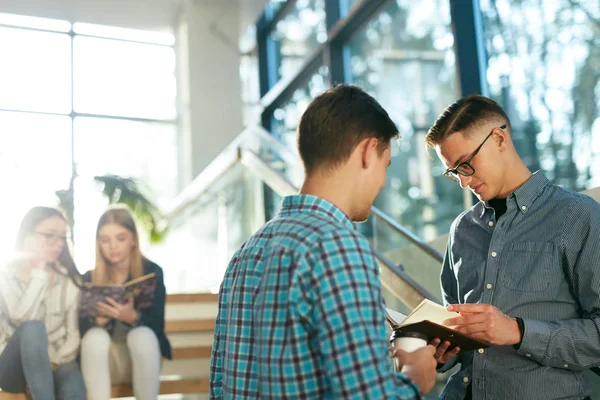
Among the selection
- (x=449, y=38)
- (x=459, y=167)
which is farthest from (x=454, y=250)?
(x=449, y=38)

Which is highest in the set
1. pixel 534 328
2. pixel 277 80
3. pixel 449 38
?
pixel 277 80

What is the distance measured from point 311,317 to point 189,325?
3.97m

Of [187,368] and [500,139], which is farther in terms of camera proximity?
[187,368]

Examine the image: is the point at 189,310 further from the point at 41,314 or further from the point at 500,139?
the point at 500,139

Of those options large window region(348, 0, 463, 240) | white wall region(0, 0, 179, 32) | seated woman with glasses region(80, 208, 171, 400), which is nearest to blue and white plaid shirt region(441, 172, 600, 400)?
seated woman with glasses region(80, 208, 171, 400)

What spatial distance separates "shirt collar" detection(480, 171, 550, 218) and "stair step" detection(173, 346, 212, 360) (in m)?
3.18

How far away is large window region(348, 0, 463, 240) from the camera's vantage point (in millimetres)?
5965

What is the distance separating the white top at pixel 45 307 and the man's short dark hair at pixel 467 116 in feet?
8.09

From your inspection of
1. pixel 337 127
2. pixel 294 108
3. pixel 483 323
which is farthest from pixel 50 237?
pixel 294 108

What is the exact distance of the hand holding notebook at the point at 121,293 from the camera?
162 inches

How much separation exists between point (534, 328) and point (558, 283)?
0.56ft

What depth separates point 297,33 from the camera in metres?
9.38

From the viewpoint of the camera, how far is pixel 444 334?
1849mm

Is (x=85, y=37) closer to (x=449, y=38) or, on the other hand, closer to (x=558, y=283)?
(x=449, y=38)
